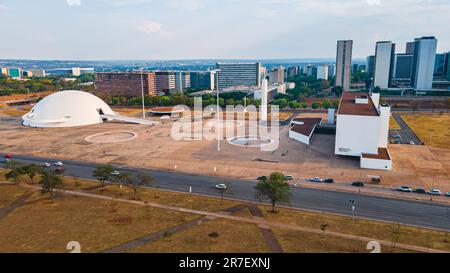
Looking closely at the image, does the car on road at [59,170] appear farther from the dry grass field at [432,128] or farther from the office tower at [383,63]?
the office tower at [383,63]

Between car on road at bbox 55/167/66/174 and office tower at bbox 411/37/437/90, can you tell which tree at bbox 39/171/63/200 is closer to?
car on road at bbox 55/167/66/174

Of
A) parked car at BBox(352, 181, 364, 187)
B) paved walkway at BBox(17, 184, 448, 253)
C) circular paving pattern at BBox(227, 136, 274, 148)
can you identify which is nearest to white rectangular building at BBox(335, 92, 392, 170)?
parked car at BBox(352, 181, 364, 187)

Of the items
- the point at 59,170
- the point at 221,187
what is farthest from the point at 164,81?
the point at 221,187

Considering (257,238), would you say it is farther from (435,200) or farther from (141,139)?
(141,139)

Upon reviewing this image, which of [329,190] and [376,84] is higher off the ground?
[376,84]
